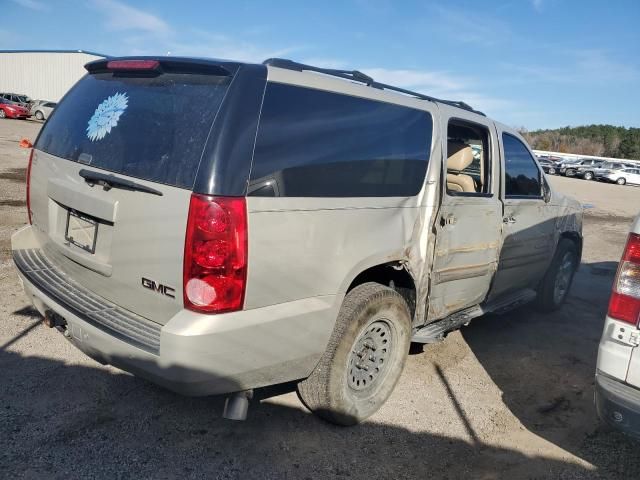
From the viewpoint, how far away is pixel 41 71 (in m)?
51.6

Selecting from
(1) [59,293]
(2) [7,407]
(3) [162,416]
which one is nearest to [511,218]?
(3) [162,416]

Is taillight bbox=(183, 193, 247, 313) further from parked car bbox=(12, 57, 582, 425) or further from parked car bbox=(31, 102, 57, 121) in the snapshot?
parked car bbox=(31, 102, 57, 121)

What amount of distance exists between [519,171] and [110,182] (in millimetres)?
3600

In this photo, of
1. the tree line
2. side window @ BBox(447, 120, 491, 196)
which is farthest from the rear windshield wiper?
the tree line

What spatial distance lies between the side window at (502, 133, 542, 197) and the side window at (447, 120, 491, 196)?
0.22 meters

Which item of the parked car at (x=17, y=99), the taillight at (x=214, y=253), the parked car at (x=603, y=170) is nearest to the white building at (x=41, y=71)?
the parked car at (x=17, y=99)

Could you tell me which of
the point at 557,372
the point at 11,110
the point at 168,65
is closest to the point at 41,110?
the point at 11,110

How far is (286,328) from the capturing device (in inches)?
101

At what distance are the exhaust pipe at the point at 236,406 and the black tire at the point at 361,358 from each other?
532mm

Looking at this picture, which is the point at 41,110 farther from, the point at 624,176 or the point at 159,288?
the point at 624,176

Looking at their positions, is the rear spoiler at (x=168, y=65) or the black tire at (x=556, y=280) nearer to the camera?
the rear spoiler at (x=168, y=65)

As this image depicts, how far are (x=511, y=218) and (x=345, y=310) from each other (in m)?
2.19

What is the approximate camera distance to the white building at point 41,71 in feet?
164

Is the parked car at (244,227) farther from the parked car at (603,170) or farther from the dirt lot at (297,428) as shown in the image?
the parked car at (603,170)
